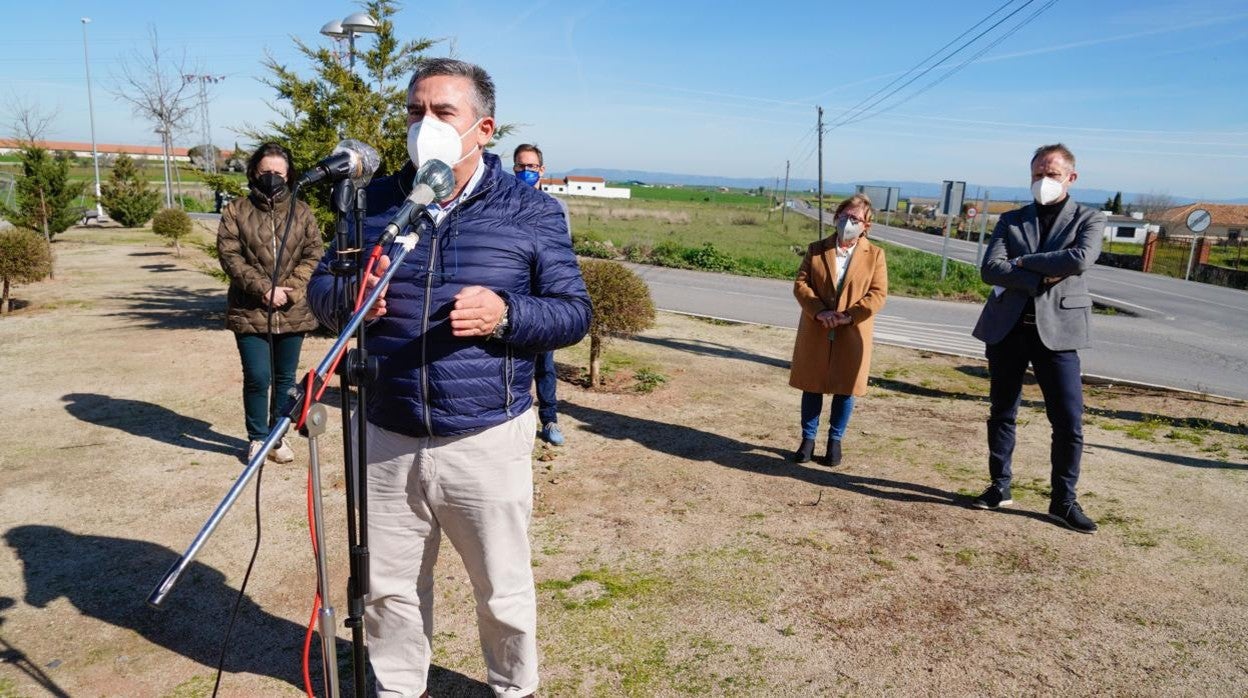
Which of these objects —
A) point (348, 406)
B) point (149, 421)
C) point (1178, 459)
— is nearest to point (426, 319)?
point (348, 406)

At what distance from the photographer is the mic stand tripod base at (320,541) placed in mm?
1919

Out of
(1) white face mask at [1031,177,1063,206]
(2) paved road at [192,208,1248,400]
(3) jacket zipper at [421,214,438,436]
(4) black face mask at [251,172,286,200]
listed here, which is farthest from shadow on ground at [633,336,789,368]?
(3) jacket zipper at [421,214,438,436]

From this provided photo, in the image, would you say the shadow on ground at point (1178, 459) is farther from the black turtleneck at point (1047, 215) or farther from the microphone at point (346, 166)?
the microphone at point (346, 166)

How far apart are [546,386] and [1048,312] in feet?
10.9

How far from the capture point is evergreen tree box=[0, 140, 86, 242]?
1803 centimetres

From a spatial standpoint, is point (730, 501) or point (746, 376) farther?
point (746, 376)

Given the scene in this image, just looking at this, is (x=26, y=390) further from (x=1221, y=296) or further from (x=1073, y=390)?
(x=1221, y=296)

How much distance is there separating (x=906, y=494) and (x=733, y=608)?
1.99 meters

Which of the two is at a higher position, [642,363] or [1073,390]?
[1073,390]

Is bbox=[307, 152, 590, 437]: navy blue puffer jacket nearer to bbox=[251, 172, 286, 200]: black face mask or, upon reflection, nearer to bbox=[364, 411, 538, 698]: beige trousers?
bbox=[364, 411, 538, 698]: beige trousers

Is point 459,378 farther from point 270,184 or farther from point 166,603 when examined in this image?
point 270,184

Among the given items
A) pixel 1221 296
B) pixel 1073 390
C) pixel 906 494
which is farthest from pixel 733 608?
pixel 1221 296

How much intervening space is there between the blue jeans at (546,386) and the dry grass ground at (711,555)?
350mm

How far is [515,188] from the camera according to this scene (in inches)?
106
